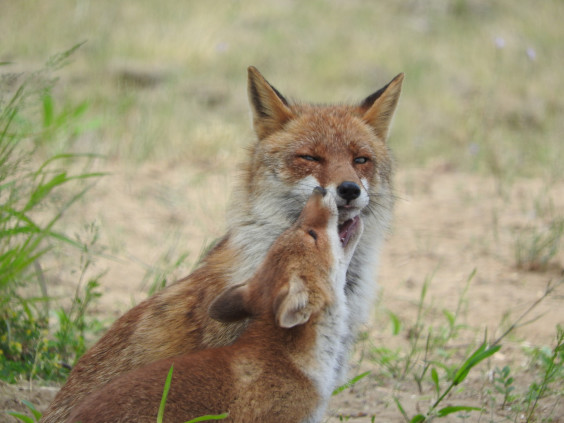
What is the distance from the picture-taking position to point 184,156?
1044cm

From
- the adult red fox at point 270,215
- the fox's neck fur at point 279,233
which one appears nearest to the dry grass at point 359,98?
the fox's neck fur at point 279,233

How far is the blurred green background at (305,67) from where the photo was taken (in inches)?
426

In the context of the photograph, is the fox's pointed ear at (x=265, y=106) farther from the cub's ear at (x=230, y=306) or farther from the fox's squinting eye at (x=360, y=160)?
the cub's ear at (x=230, y=306)

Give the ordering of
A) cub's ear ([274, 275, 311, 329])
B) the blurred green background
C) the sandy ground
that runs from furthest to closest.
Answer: the blurred green background < the sandy ground < cub's ear ([274, 275, 311, 329])

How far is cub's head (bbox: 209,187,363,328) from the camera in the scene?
11.3 ft

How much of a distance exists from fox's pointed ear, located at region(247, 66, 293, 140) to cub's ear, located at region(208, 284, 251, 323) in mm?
1459

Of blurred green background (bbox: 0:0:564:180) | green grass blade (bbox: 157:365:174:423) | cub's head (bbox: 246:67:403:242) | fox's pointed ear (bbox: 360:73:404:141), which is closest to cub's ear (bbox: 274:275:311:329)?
green grass blade (bbox: 157:365:174:423)

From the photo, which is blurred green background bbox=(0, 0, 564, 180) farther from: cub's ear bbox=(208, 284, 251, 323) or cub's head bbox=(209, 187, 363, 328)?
cub's ear bbox=(208, 284, 251, 323)

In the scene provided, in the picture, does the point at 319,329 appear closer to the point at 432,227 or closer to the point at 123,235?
the point at 123,235

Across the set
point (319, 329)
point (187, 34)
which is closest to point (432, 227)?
point (319, 329)

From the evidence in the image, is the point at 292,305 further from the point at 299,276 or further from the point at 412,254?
the point at 412,254

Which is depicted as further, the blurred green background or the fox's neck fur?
the blurred green background

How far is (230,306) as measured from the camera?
11.6 ft

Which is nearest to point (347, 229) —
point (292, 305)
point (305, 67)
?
point (292, 305)
